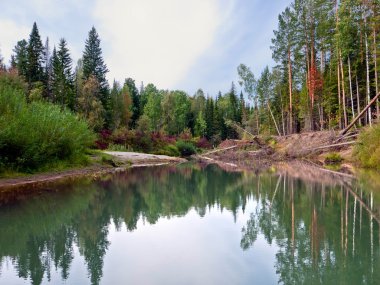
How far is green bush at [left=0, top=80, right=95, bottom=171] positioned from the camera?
51.0 feet

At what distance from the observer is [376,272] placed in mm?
5156

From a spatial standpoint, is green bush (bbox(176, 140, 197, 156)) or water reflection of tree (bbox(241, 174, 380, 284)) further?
green bush (bbox(176, 140, 197, 156))

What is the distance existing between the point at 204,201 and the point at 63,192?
5512 millimetres

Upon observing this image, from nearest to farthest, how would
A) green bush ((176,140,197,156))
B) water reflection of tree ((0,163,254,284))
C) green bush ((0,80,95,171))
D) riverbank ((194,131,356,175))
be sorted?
water reflection of tree ((0,163,254,284))
green bush ((0,80,95,171))
riverbank ((194,131,356,175))
green bush ((176,140,197,156))

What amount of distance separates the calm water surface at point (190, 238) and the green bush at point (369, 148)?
27.4ft

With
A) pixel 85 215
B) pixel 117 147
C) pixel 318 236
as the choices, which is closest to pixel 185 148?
pixel 117 147

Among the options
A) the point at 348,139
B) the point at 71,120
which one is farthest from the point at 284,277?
the point at 348,139

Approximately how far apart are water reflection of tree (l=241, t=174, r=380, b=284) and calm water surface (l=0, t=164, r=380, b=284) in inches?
0.8

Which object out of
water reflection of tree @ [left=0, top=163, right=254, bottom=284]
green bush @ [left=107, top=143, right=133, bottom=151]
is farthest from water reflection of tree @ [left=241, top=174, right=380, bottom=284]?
green bush @ [left=107, top=143, right=133, bottom=151]

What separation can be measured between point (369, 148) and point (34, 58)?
143 ft

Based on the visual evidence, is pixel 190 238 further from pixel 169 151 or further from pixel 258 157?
pixel 169 151

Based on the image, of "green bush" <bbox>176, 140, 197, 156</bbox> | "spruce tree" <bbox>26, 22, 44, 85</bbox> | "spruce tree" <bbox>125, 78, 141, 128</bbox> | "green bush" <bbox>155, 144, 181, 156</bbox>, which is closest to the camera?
"green bush" <bbox>155, 144, 181, 156</bbox>

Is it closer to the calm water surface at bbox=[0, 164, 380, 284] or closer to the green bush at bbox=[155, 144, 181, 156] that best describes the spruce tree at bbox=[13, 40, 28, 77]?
the green bush at bbox=[155, 144, 181, 156]

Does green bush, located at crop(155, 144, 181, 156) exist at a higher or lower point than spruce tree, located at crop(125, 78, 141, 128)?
lower
